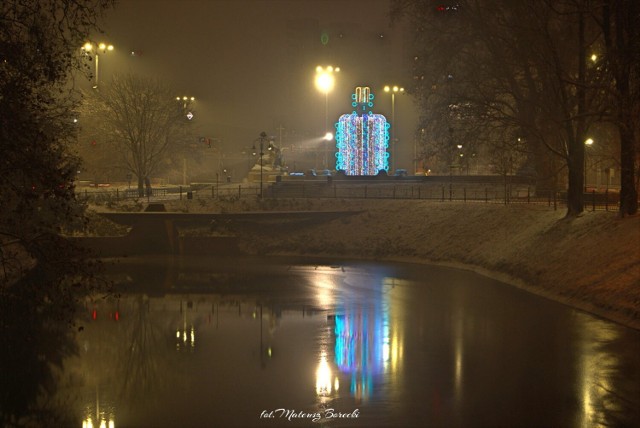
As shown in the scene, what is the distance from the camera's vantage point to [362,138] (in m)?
69.4

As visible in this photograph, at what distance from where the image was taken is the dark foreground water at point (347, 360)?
16.2 m

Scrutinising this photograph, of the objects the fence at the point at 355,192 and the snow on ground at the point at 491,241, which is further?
the fence at the point at 355,192

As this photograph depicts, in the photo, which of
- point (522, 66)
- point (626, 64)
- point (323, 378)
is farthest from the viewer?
point (522, 66)

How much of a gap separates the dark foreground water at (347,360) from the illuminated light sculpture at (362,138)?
34179 mm

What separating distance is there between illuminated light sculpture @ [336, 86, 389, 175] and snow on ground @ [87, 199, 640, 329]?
1070cm

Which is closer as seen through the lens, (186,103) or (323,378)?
(323,378)

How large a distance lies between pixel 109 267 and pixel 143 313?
16043 millimetres

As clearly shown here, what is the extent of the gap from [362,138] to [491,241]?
1068 inches

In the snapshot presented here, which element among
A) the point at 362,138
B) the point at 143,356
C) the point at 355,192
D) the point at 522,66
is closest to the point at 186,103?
the point at 362,138

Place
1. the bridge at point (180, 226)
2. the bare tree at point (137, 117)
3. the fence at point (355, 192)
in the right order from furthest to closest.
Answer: the bare tree at point (137, 117)
the fence at point (355, 192)
the bridge at point (180, 226)

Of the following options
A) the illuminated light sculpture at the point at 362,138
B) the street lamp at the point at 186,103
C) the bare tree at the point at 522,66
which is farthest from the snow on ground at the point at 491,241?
the street lamp at the point at 186,103

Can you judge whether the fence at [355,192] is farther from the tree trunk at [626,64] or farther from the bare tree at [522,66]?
the tree trunk at [626,64]

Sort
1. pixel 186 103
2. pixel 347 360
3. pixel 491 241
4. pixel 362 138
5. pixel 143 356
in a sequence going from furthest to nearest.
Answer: pixel 186 103 → pixel 362 138 → pixel 491 241 → pixel 143 356 → pixel 347 360

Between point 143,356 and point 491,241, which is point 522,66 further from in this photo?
point 143,356
